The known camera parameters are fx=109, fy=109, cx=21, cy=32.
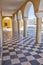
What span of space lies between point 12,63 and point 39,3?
3.33 m

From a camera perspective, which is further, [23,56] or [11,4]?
[11,4]

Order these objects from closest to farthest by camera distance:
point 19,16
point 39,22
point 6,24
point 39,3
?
1. point 39,3
2. point 39,22
3. point 19,16
4. point 6,24

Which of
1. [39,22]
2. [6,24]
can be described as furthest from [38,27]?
[6,24]

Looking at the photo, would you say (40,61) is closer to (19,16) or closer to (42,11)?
(42,11)

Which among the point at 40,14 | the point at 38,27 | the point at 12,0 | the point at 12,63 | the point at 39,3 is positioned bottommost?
the point at 12,63

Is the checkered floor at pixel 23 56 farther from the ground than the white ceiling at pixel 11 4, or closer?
closer

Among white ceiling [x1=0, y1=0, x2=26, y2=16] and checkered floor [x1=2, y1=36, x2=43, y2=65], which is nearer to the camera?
checkered floor [x1=2, y1=36, x2=43, y2=65]

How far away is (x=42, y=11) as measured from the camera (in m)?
5.72

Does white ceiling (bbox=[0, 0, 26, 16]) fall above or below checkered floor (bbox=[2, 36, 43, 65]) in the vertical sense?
above

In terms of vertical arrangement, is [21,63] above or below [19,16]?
below

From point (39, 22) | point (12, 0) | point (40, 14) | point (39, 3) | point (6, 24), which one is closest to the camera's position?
point (39, 3)

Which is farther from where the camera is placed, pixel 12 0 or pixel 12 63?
pixel 12 0

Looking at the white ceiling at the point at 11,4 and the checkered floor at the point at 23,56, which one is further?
the white ceiling at the point at 11,4

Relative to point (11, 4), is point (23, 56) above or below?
below
